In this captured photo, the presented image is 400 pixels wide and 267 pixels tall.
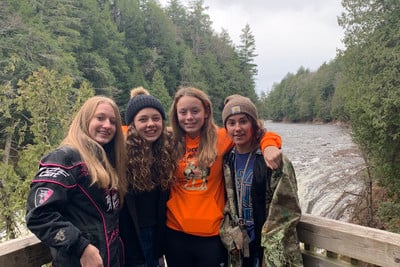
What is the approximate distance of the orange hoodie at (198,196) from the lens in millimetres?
2896

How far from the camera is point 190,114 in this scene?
10.4 feet

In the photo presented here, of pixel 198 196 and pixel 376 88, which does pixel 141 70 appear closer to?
pixel 376 88

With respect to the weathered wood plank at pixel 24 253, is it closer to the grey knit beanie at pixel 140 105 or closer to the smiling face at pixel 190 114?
the grey knit beanie at pixel 140 105

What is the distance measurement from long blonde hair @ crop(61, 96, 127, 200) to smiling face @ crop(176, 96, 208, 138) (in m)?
0.66

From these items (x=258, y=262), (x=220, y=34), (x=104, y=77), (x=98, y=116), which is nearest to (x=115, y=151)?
(x=98, y=116)

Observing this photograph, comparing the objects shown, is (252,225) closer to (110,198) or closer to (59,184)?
(110,198)

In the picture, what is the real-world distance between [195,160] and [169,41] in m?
62.3

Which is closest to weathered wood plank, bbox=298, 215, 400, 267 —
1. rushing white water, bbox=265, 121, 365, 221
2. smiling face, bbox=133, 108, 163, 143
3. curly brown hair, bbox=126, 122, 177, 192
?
curly brown hair, bbox=126, 122, 177, 192

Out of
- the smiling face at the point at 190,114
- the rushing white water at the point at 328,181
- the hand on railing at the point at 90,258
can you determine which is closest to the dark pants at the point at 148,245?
the hand on railing at the point at 90,258

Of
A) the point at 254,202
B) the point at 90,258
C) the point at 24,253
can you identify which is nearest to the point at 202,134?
the point at 254,202

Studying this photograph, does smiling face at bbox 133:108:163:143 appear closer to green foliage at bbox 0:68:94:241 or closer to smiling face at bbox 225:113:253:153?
smiling face at bbox 225:113:253:153

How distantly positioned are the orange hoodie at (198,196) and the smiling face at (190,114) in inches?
7.5

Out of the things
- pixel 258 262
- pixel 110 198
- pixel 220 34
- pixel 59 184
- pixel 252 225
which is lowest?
pixel 258 262

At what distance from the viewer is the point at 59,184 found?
81.7 inches
